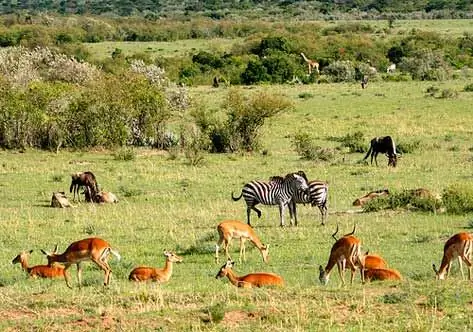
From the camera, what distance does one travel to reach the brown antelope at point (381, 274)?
1370 centimetres

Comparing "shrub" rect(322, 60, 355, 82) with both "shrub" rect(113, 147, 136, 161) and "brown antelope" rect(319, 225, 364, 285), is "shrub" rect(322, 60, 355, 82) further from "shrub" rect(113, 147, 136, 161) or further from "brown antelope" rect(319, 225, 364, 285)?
"brown antelope" rect(319, 225, 364, 285)

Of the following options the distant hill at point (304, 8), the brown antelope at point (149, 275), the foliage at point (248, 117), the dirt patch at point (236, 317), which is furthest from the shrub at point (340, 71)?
the distant hill at point (304, 8)

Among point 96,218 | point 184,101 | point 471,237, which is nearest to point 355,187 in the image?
point 96,218

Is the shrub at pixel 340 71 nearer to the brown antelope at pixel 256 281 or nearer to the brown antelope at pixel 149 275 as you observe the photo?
the brown antelope at pixel 149 275

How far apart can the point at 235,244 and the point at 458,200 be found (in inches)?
238

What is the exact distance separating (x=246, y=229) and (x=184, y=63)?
180 feet

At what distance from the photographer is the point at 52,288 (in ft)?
44.8

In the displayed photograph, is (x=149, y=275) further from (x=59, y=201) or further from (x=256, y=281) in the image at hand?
(x=59, y=201)

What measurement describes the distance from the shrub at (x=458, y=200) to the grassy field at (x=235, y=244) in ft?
1.83

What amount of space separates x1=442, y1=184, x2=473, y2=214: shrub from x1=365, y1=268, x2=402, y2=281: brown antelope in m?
8.11

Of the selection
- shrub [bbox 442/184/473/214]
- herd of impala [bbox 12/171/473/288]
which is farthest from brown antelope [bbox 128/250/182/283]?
shrub [bbox 442/184/473/214]

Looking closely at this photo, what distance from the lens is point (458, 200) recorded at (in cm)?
2177

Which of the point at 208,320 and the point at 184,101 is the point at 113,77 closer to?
the point at 184,101

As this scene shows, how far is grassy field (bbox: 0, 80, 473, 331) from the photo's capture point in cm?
1152
